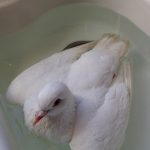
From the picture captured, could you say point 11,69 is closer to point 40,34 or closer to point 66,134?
point 40,34

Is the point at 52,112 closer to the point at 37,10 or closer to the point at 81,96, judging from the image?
the point at 81,96

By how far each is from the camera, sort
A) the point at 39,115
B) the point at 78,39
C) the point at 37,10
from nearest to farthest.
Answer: the point at 39,115 → the point at 37,10 → the point at 78,39

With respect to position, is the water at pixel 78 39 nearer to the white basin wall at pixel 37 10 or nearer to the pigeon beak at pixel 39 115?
the white basin wall at pixel 37 10

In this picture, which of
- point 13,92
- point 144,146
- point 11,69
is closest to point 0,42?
point 11,69

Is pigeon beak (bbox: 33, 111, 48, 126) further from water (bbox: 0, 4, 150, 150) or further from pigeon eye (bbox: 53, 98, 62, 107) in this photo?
water (bbox: 0, 4, 150, 150)

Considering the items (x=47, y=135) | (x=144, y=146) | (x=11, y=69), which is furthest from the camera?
(x=11, y=69)

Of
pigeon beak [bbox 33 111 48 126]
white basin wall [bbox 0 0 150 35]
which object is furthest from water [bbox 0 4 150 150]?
pigeon beak [bbox 33 111 48 126]

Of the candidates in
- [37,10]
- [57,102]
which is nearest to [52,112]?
[57,102]
